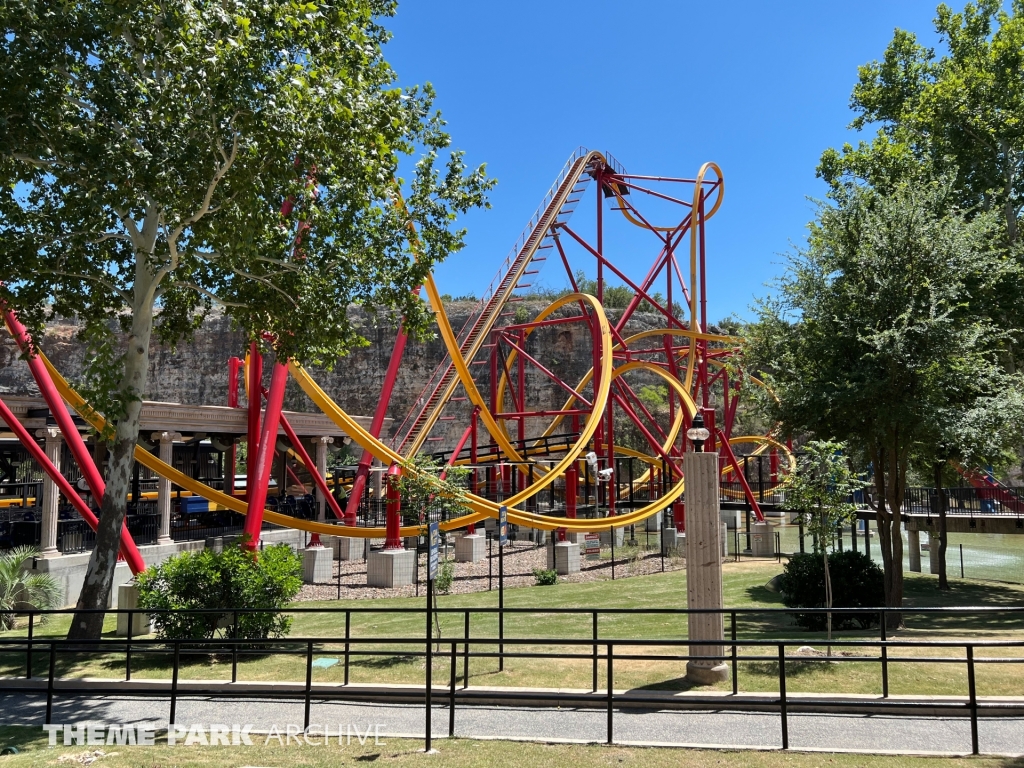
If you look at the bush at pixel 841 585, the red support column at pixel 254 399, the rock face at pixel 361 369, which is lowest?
the bush at pixel 841 585

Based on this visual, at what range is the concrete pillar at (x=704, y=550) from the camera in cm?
963

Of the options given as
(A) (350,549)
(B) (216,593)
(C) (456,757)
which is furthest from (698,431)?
(A) (350,549)

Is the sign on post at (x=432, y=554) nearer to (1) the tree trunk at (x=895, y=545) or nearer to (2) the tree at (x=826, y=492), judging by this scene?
(2) the tree at (x=826, y=492)

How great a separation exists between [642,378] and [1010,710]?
63022mm

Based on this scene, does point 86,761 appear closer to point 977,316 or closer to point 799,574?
point 799,574

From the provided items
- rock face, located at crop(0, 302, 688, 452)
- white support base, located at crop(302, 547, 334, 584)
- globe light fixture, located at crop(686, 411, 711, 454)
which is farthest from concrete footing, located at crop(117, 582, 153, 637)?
rock face, located at crop(0, 302, 688, 452)

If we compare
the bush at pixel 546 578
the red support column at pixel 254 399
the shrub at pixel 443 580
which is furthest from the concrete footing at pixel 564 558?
the red support column at pixel 254 399

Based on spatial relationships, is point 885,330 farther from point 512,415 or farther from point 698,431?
point 512,415

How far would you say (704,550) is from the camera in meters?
9.71

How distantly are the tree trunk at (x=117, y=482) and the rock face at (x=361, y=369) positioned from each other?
52.5m

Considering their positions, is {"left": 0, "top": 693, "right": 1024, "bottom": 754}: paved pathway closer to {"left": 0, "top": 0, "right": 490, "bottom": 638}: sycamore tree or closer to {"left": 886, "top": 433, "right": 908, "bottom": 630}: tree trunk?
{"left": 0, "top": 0, "right": 490, "bottom": 638}: sycamore tree

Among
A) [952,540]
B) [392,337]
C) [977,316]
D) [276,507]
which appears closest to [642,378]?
[392,337]

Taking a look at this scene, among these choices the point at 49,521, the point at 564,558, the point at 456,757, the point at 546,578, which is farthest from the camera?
the point at 564,558

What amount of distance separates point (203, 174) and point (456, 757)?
8.22 meters
